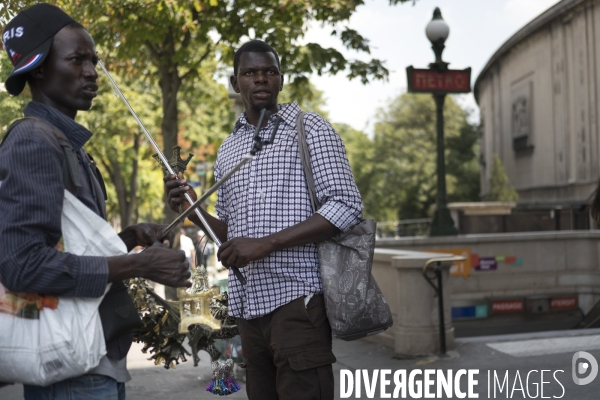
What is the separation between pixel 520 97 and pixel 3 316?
4770 cm

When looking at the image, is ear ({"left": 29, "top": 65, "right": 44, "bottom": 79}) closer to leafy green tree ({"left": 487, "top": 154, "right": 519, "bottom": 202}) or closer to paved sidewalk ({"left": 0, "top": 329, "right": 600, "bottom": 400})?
paved sidewalk ({"left": 0, "top": 329, "right": 600, "bottom": 400})

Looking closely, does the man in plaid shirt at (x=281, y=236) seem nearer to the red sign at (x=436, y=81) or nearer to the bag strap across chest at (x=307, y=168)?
the bag strap across chest at (x=307, y=168)

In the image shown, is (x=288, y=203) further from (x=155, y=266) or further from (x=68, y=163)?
(x=68, y=163)

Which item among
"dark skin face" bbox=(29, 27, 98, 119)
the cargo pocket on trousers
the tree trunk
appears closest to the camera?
"dark skin face" bbox=(29, 27, 98, 119)

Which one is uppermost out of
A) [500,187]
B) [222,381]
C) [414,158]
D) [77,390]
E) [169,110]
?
[414,158]

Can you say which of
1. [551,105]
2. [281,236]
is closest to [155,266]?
[281,236]

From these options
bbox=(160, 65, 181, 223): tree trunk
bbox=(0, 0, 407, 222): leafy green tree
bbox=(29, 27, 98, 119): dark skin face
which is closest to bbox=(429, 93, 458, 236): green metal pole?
bbox=(0, 0, 407, 222): leafy green tree

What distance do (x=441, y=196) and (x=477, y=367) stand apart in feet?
23.0

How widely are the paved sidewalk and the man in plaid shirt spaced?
3.87m

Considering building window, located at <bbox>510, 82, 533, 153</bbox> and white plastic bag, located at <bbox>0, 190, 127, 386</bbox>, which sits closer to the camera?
white plastic bag, located at <bbox>0, 190, 127, 386</bbox>

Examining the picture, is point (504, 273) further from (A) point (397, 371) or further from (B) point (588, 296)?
(A) point (397, 371)

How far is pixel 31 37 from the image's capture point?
2334 millimetres

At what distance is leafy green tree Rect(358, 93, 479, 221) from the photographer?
55.1m

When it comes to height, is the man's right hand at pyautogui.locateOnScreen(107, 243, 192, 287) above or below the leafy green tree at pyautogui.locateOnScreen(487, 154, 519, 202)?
below
